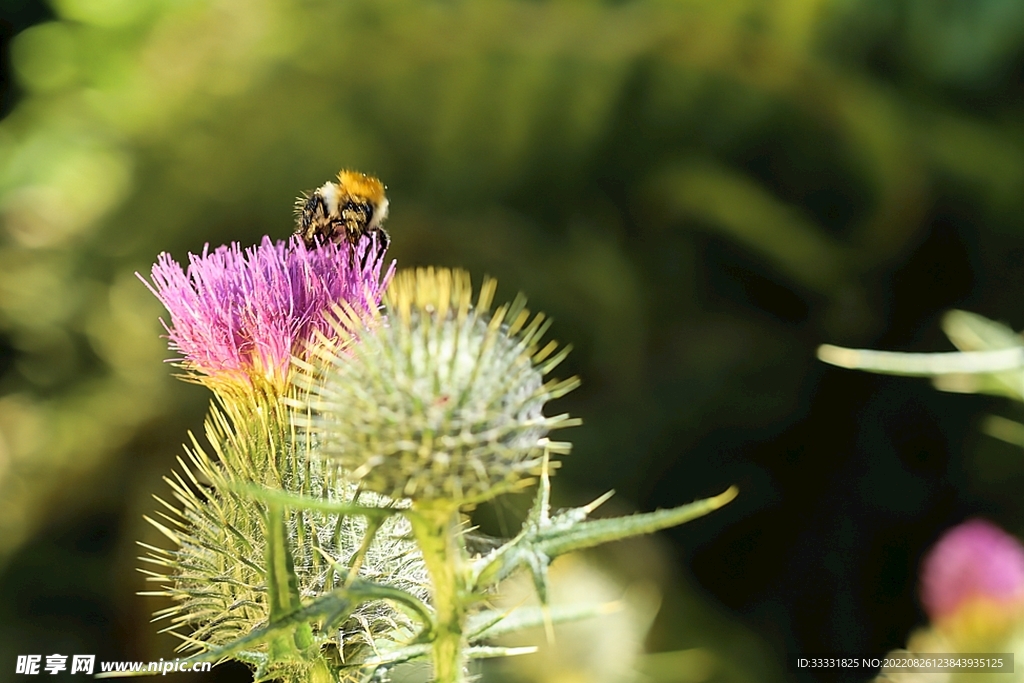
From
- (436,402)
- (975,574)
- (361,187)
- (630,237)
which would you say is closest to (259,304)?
(436,402)

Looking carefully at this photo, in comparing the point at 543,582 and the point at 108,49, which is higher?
the point at 108,49

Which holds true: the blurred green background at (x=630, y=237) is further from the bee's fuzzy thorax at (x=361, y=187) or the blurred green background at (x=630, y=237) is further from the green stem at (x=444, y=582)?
the green stem at (x=444, y=582)

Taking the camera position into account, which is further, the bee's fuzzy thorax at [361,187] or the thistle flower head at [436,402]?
the bee's fuzzy thorax at [361,187]

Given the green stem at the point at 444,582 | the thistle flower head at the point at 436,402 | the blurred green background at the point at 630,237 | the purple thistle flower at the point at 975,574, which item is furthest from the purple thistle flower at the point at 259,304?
the blurred green background at the point at 630,237

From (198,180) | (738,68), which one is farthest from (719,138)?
(198,180)

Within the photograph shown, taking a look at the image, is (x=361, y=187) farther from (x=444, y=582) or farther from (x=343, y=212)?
(x=444, y=582)

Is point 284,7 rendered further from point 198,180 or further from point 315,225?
point 315,225
